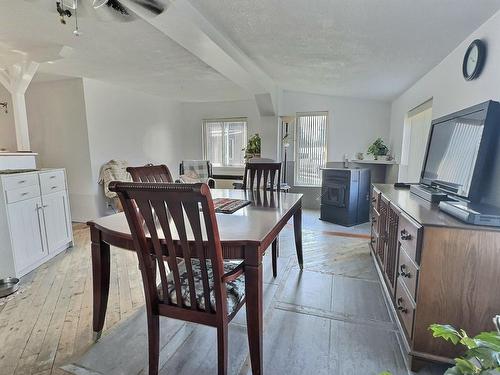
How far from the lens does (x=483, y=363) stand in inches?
26.3

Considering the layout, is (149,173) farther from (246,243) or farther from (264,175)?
(246,243)

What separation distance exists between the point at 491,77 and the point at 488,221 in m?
0.98

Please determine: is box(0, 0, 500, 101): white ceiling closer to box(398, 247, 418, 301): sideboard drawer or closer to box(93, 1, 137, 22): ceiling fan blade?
box(93, 1, 137, 22): ceiling fan blade

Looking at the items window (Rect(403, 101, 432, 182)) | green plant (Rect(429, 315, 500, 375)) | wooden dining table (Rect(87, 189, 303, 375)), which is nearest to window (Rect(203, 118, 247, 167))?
window (Rect(403, 101, 432, 182))

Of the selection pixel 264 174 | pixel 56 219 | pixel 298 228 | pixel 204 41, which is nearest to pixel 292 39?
pixel 204 41

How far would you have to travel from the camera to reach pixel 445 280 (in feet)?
4.39

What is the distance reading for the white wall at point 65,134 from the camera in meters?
4.03

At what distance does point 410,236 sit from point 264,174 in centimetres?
150

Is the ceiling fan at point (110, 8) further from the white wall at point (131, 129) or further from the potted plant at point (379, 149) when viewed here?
the potted plant at point (379, 149)

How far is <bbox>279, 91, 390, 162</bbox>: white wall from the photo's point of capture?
485 cm

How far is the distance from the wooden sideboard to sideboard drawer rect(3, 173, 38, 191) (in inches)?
124

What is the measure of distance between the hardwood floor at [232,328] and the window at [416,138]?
1399 millimetres

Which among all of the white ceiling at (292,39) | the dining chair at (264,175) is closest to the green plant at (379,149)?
the white ceiling at (292,39)

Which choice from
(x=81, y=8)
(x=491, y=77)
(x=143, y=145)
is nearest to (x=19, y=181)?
(x=81, y=8)
